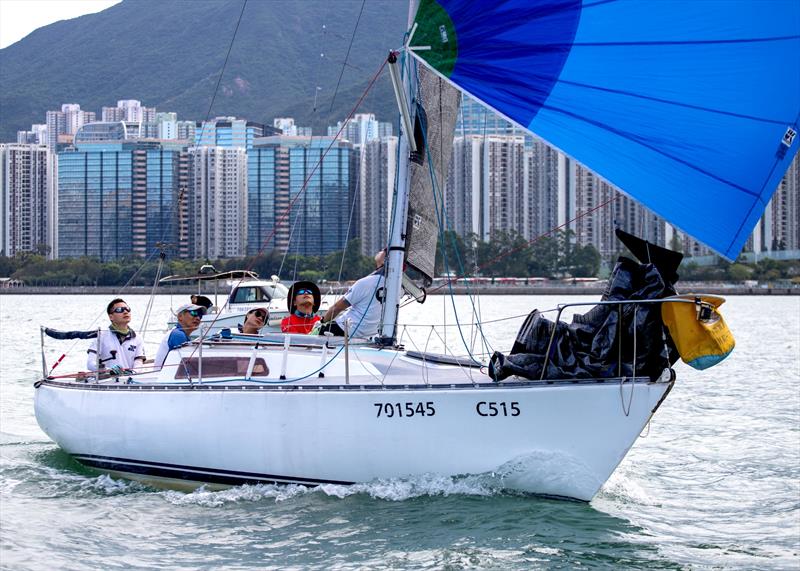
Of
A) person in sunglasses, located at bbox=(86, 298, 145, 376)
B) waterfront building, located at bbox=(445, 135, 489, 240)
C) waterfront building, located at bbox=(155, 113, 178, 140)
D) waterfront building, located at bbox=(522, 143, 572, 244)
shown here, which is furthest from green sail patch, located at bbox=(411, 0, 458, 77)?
waterfront building, located at bbox=(155, 113, 178, 140)

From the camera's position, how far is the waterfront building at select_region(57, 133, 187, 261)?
3290 inches

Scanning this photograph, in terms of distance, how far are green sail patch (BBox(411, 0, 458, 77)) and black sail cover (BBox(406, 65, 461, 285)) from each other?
4.35 ft

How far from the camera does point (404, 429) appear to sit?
793 centimetres

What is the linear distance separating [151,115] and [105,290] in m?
91.9

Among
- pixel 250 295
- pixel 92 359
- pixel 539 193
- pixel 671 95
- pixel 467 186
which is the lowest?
pixel 92 359

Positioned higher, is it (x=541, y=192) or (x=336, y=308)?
(x=541, y=192)

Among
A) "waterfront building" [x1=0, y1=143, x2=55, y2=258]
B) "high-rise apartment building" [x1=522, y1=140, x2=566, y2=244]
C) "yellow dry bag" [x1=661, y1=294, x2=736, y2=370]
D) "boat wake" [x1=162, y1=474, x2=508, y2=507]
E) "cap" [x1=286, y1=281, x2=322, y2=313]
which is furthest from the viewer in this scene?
"waterfront building" [x1=0, y1=143, x2=55, y2=258]

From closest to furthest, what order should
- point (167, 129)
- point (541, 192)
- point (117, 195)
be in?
point (117, 195) → point (541, 192) → point (167, 129)

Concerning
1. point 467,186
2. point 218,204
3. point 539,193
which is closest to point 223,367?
point 467,186

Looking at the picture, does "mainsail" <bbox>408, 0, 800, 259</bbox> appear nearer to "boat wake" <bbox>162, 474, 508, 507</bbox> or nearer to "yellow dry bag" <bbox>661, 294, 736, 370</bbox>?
"yellow dry bag" <bbox>661, 294, 736, 370</bbox>

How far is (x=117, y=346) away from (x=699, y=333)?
5816 millimetres

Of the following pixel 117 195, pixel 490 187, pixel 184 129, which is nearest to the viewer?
pixel 117 195

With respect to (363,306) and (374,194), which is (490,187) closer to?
(374,194)

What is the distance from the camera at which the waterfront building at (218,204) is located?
10362 cm
